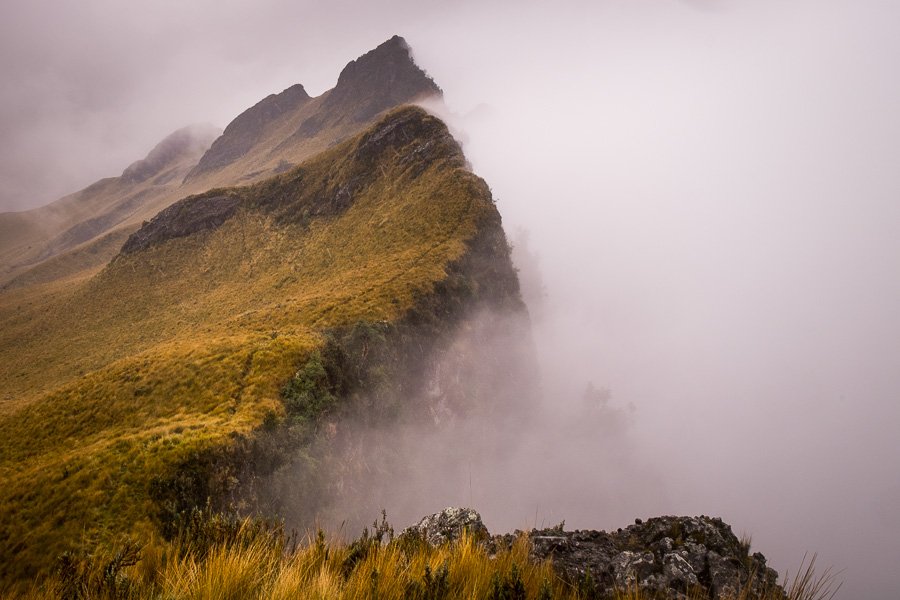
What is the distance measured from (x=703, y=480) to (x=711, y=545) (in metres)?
140

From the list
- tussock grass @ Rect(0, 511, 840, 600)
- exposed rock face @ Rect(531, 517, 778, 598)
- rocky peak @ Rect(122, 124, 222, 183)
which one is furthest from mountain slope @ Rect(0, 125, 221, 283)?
exposed rock face @ Rect(531, 517, 778, 598)

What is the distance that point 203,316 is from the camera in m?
33.9

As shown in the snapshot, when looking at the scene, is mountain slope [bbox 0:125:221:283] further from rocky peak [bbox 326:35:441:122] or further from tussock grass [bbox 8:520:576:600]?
tussock grass [bbox 8:520:576:600]

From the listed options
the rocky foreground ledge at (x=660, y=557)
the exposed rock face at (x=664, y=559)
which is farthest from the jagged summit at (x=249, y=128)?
the exposed rock face at (x=664, y=559)

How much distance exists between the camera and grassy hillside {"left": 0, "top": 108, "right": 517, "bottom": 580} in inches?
427

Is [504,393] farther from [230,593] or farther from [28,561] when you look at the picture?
[230,593]

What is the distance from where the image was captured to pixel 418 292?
966 inches

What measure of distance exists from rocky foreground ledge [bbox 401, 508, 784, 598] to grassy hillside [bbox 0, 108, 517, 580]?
11.4m

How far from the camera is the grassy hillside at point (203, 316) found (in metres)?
10.8

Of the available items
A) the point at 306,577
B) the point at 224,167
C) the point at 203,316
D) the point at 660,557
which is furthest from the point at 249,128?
the point at 660,557

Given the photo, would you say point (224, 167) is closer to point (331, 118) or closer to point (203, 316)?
point (331, 118)

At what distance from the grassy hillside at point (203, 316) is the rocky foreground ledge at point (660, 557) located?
1143 cm

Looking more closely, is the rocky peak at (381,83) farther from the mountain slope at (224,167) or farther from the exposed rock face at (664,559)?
the exposed rock face at (664,559)

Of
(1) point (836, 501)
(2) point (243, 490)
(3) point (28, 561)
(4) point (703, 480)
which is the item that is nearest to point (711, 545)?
(2) point (243, 490)
